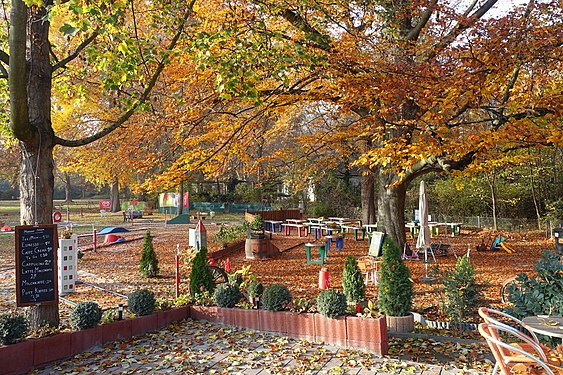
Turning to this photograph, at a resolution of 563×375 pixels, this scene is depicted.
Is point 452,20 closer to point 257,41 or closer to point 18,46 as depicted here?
point 257,41

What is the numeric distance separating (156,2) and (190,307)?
4.97 m

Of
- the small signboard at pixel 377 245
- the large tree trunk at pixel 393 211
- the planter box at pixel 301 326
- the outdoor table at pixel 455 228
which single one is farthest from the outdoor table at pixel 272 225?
the planter box at pixel 301 326

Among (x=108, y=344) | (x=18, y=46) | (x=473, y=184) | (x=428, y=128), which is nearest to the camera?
(x=18, y=46)

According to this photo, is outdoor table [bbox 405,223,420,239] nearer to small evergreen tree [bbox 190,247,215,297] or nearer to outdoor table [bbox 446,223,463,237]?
outdoor table [bbox 446,223,463,237]

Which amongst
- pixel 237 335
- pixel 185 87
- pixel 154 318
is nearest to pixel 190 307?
pixel 154 318

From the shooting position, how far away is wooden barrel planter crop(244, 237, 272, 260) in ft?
49.2

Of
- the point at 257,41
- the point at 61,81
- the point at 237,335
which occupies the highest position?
the point at 257,41

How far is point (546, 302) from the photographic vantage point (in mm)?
5609

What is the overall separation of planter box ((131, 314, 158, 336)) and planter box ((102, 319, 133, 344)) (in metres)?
0.08

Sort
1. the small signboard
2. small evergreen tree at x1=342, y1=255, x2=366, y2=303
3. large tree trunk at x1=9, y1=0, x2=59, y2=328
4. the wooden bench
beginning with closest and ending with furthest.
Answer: large tree trunk at x1=9, y1=0, x2=59, y2=328
small evergreen tree at x1=342, y1=255, x2=366, y2=303
the small signboard
the wooden bench

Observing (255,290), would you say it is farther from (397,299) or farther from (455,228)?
(455,228)

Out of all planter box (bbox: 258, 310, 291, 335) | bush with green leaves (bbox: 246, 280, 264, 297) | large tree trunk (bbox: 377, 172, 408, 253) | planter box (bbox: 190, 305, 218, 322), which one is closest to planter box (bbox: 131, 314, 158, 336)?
planter box (bbox: 190, 305, 218, 322)

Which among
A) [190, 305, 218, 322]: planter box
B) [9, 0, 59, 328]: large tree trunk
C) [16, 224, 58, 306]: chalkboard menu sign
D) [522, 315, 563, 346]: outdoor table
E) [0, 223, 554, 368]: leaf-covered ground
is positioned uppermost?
[9, 0, 59, 328]: large tree trunk

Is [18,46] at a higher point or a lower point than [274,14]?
lower
